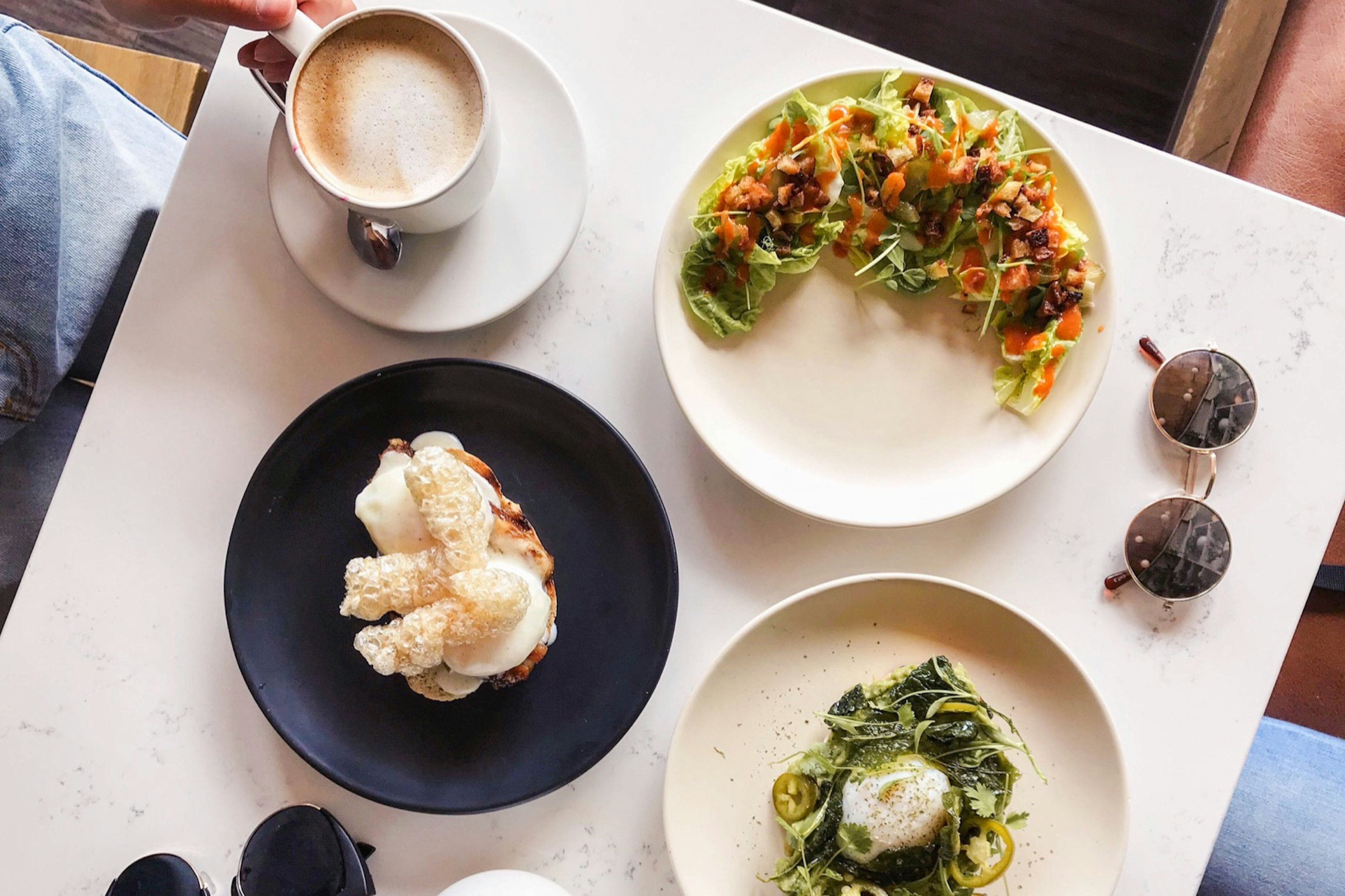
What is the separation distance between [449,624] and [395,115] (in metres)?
0.59

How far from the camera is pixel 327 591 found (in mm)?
1200

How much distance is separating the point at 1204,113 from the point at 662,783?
1.61 metres

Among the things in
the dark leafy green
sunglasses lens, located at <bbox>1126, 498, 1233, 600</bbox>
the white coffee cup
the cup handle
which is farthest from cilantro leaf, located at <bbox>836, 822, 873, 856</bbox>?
the cup handle

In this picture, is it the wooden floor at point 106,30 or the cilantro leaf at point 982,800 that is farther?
the wooden floor at point 106,30

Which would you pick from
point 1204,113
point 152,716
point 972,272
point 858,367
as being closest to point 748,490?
point 858,367

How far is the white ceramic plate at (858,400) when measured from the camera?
118 cm

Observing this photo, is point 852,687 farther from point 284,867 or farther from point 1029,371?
point 284,867

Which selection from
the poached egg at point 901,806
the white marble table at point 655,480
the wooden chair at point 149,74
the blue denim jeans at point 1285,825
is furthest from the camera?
the wooden chair at point 149,74

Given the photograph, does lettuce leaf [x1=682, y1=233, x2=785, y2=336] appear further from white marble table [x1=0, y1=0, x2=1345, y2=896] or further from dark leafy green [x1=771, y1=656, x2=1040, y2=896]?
dark leafy green [x1=771, y1=656, x2=1040, y2=896]

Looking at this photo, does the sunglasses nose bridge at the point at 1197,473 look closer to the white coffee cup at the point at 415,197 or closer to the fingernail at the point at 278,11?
the white coffee cup at the point at 415,197

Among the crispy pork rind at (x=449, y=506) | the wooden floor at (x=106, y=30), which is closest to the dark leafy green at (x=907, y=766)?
the crispy pork rind at (x=449, y=506)

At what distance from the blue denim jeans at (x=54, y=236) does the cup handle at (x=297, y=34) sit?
45 cm

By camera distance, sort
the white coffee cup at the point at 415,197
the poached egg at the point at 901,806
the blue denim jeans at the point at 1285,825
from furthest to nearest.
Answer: the blue denim jeans at the point at 1285,825, the poached egg at the point at 901,806, the white coffee cup at the point at 415,197

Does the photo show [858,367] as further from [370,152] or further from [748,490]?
[370,152]
